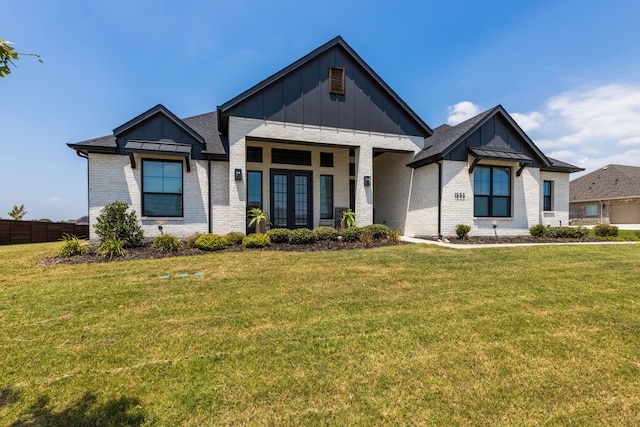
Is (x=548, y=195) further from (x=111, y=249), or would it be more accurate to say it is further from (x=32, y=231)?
(x=32, y=231)

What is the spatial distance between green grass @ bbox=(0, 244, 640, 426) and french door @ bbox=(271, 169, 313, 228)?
286 inches

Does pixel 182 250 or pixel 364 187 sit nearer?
pixel 182 250

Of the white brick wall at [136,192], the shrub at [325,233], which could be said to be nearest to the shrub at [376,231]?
the shrub at [325,233]

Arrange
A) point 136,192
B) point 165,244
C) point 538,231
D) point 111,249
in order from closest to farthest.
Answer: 1. point 111,249
2. point 165,244
3. point 136,192
4. point 538,231

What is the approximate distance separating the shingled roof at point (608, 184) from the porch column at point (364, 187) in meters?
29.1

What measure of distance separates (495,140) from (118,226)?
50.7 feet

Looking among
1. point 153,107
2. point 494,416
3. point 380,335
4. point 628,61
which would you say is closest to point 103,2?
point 153,107

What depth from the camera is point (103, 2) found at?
842 centimetres

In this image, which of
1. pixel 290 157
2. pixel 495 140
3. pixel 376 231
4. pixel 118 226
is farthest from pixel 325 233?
pixel 495 140

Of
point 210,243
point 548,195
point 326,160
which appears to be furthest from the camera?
point 548,195

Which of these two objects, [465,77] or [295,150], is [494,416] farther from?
[465,77]

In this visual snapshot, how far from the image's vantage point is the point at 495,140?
13250 millimetres

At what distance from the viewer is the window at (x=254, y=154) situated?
43.8ft

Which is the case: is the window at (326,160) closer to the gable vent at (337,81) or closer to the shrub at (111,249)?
the gable vent at (337,81)
